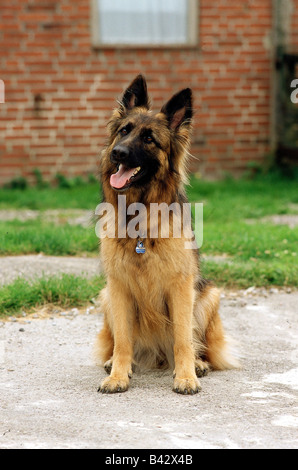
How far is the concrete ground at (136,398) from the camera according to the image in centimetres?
347

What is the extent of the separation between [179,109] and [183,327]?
1.38m

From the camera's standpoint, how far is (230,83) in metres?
11.9

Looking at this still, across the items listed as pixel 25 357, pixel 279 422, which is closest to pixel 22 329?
pixel 25 357

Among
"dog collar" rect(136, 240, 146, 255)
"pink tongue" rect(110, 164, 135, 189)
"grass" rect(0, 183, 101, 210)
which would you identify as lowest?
"grass" rect(0, 183, 101, 210)

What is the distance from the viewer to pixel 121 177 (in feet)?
14.1

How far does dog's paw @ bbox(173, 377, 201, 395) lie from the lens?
4.23 meters

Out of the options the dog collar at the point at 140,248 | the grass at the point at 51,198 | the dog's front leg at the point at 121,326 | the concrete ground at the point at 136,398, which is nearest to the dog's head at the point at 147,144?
the dog collar at the point at 140,248

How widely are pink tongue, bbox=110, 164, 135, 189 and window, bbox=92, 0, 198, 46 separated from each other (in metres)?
7.68

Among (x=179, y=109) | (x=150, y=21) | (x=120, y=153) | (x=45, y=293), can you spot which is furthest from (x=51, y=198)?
(x=120, y=153)

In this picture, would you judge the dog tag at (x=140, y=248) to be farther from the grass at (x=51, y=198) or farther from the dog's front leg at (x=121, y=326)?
the grass at (x=51, y=198)

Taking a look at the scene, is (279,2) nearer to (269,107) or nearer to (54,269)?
(269,107)

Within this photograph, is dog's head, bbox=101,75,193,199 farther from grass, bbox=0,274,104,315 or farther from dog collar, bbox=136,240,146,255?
grass, bbox=0,274,104,315

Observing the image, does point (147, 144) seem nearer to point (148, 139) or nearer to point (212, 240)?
point (148, 139)

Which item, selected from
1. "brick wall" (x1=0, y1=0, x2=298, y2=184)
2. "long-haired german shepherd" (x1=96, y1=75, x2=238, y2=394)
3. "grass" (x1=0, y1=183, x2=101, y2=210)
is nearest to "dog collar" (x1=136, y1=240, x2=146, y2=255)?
"long-haired german shepherd" (x1=96, y1=75, x2=238, y2=394)
